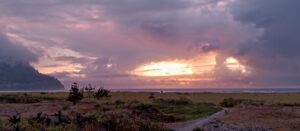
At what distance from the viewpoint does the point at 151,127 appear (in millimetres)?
24094

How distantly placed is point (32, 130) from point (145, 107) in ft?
96.7

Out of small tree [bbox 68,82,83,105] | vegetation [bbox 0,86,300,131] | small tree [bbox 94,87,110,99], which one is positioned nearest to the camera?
vegetation [bbox 0,86,300,131]

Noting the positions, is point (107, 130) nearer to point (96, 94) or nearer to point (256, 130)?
point (256, 130)

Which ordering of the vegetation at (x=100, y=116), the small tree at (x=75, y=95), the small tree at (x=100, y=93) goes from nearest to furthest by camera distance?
the vegetation at (x=100, y=116) < the small tree at (x=75, y=95) < the small tree at (x=100, y=93)

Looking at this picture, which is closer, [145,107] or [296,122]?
[296,122]

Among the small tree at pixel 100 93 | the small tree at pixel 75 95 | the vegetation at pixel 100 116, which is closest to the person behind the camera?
the vegetation at pixel 100 116

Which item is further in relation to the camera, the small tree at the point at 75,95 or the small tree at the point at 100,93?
the small tree at the point at 100,93

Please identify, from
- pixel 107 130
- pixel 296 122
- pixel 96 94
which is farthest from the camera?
pixel 96 94

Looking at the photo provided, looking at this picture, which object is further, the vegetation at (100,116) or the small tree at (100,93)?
the small tree at (100,93)

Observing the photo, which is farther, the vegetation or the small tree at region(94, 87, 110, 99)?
the small tree at region(94, 87, 110, 99)

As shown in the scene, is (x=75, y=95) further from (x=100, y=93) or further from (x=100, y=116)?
(x=100, y=116)

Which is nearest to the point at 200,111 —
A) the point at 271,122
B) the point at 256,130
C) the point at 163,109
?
the point at 163,109

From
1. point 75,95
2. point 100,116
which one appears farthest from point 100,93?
point 100,116

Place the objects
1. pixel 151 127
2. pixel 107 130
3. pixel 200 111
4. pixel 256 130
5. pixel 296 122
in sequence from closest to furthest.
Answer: pixel 107 130 → pixel 151 127 → pixel 256 130 → pixel 296 122 → pixel 200 111
